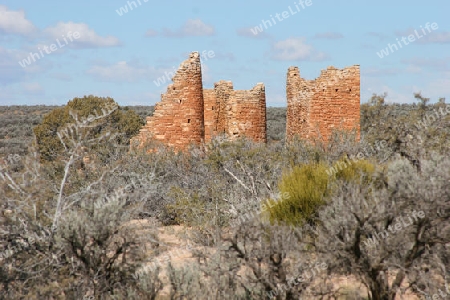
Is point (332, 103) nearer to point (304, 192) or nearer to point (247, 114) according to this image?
point (247, 114)

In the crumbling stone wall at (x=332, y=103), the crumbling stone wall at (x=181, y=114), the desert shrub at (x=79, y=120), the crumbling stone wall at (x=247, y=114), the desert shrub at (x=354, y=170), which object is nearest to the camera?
the desert shrub at (x=354, y=170)

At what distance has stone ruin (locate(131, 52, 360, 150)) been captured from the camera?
1537cm

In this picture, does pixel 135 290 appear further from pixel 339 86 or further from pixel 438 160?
pixel 339 86

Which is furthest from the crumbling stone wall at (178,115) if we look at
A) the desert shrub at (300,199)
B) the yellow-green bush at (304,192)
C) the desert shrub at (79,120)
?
the desert shrub at (79,120)

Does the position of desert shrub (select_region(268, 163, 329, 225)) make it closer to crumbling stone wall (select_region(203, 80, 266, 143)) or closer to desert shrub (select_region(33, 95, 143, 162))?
crumbling stone wall (select_region(203, 80, 266, 143))

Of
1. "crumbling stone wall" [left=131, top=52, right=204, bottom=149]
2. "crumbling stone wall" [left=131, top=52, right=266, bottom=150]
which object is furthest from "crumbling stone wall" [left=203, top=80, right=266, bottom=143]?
"crumbling stone wall" [left=131, top=52, right=204, bottom=149]

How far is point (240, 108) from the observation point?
1670 cm

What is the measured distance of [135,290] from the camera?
282 inches

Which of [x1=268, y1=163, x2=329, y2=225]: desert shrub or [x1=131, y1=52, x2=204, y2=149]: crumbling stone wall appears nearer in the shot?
[x1=268, y1=163, x2=329, y2=225]: desert shrub

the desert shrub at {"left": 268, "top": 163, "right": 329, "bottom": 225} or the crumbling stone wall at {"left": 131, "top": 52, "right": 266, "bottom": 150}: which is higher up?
the crumbling stone wall at {"left": 131, "top": 52, "right": 266, "bottom": 150}

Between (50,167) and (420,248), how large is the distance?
417 inches

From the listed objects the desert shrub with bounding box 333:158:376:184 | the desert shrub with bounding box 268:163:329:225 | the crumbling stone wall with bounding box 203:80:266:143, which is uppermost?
the crumbling stone wall with bounding box 203:80:266:143

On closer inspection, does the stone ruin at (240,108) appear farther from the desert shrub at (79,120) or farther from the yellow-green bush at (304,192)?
the desert shrub at (79,120)

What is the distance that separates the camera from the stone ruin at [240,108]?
15.4 meters
